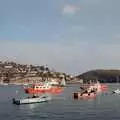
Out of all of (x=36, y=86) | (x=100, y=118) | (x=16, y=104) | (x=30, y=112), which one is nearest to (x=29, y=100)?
(x=16, y=104)

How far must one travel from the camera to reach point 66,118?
74562 millimetres

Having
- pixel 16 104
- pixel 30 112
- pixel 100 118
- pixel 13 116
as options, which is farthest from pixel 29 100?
pixel 100 118

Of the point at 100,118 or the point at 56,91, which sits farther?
the point at 56,91

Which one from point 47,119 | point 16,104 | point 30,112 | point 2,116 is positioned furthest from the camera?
point 16,104

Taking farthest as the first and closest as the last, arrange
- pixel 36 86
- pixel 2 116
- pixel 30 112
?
1. pixel 36 86
2. pixel 30 112
3. pixel 2 116

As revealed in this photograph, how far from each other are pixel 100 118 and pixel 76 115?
21.1ft

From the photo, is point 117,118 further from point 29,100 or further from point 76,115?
point 29,100

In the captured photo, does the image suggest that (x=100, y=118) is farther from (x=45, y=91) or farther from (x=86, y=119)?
(x=45, y=91)

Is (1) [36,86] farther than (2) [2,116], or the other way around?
(1) [36,86]

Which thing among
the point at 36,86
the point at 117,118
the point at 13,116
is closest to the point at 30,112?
the point at 13,116

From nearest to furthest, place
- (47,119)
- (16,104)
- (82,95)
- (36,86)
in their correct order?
(47,119), (16,104), (82,95), (36,86)

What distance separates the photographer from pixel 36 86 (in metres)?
187

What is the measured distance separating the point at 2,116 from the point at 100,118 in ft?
58.9

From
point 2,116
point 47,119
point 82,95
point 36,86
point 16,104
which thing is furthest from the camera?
point 36,86
